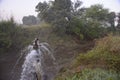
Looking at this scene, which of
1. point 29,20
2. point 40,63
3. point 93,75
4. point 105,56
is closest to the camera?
point 93,75

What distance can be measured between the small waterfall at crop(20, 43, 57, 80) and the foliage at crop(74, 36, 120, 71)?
3.39 feet

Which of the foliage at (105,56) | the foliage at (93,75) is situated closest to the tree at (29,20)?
the foliage at (105,56)

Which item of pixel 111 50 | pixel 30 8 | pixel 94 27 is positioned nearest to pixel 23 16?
pixel 30 8

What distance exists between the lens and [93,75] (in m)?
4.61

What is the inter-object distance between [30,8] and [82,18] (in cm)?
175

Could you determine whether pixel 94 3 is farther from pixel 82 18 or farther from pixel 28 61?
pixel 28 61

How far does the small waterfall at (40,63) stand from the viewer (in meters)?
6.55

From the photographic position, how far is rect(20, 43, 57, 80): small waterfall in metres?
6.55

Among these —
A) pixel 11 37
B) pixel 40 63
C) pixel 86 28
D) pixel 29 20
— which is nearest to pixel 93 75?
pixel 40 63

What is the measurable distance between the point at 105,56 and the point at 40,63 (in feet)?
6.87

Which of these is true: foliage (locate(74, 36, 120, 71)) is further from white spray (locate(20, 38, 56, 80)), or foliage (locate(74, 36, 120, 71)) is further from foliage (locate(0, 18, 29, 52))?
foliage (locate(0, 18, 29, 52))

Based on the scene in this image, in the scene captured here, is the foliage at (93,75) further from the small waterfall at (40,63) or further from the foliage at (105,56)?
the small waterfall at (40,63)

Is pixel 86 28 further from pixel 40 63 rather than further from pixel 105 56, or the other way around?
pixel 105 56

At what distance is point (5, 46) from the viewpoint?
289 inches
